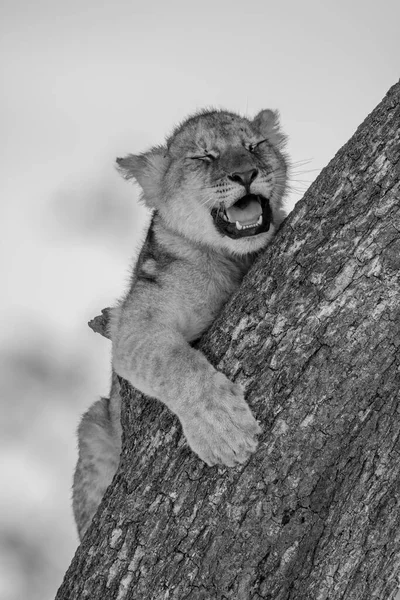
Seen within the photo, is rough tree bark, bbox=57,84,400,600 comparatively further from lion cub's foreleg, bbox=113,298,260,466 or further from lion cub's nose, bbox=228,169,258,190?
lion cub's nose, bbox=228,169,258,190

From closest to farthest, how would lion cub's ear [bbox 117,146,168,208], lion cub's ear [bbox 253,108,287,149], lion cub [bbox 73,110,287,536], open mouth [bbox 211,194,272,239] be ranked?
lion cub [bbox 73,110,287,536] < open mouth [bbox 211,194,272,239] < lion cub's ear [bbox 117,146,168,208] < lion cub's ear [bbox 253,108,287,149]

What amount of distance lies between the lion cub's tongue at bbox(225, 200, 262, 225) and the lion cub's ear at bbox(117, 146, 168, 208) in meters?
0.68

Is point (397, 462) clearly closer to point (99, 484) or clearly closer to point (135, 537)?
point (135, 537)

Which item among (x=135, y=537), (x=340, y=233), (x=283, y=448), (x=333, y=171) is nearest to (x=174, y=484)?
(x=135, y=537)

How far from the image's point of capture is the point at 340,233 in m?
3.21

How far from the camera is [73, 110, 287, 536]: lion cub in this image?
3549 millimetres

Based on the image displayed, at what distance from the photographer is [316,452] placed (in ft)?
10.0

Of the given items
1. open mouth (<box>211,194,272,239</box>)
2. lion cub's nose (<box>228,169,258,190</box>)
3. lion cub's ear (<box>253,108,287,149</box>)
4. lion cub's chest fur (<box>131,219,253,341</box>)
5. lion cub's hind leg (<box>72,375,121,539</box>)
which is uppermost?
lion cub's ear (<box>253,108,287,149</box>)

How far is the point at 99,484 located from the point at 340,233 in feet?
9.55

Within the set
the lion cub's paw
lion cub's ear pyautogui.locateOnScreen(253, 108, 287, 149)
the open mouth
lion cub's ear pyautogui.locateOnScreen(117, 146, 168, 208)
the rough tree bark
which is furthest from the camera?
lion cub's ear pyautogui.locateOnScreen(253, 108, 287, 149)

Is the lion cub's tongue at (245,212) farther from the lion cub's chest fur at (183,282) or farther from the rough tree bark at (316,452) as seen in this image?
the rough tree bark at (316,452)

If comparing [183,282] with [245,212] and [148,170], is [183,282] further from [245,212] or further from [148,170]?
[148,170]

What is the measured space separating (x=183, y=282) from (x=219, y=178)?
647 millimetres

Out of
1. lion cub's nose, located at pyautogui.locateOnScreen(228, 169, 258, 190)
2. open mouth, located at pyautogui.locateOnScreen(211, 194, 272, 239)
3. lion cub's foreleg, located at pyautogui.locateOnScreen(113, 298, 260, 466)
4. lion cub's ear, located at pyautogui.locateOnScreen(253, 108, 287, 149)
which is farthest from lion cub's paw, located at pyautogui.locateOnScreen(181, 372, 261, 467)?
lion cub's ear, located at pyautogui.locateOnScreen(253, 108, 287, 149)
